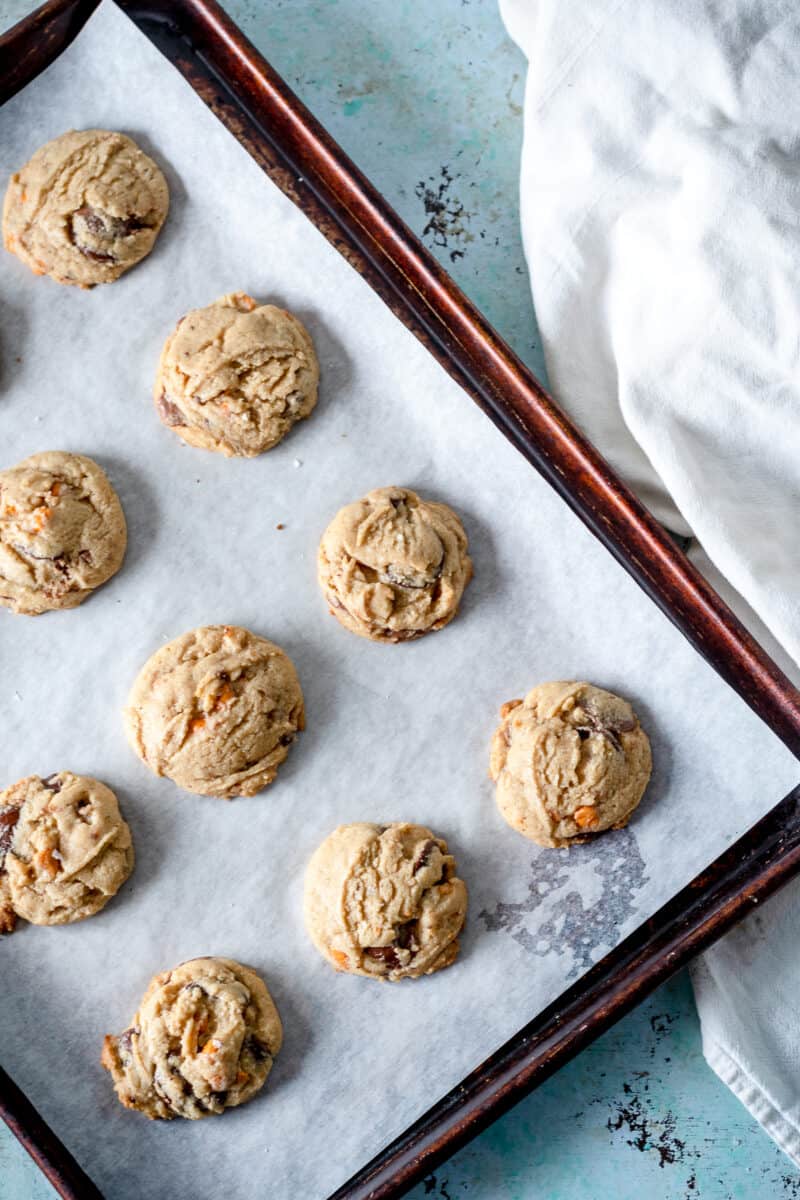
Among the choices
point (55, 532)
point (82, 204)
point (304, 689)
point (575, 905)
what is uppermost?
point (82, 204)

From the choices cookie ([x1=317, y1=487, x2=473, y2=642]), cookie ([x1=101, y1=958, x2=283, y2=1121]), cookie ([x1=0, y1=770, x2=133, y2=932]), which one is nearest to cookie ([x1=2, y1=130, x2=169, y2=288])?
cookie ([x1=317, y1=487, x2=473, y2=642])

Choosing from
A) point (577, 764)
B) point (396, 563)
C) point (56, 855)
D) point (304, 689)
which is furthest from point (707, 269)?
point (56, 855)

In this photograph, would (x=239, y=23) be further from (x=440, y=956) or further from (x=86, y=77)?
(x=440, y=956)

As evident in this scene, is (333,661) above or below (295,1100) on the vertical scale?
above

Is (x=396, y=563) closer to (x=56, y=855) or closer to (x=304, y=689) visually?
(x=304, y=689)

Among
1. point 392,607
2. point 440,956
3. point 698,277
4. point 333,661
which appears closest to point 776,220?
point 698,277

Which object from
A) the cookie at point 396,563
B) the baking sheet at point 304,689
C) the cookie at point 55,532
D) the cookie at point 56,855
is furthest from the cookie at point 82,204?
the cookie at point 56,855
